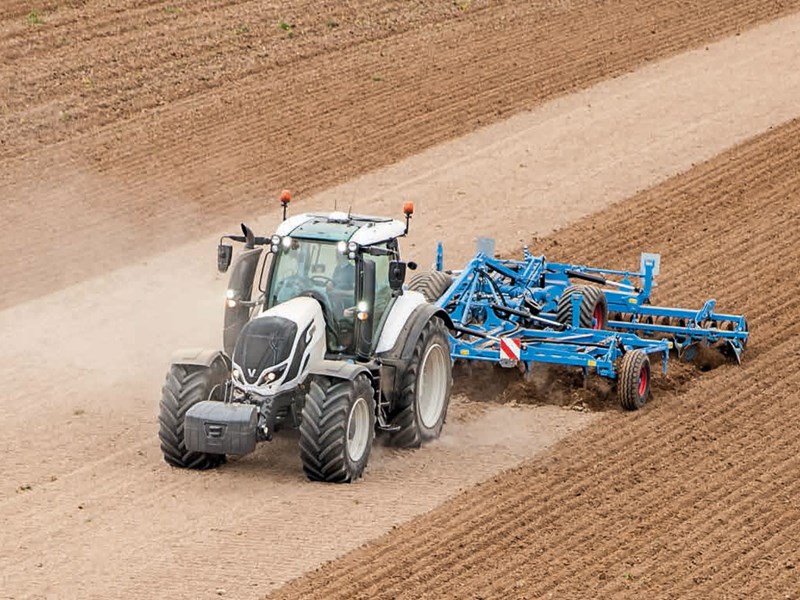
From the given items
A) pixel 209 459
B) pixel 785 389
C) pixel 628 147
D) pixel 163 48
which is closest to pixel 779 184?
pixel 628 147

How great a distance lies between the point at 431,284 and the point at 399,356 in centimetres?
327

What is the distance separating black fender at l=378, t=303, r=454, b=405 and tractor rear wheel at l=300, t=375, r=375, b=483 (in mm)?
592

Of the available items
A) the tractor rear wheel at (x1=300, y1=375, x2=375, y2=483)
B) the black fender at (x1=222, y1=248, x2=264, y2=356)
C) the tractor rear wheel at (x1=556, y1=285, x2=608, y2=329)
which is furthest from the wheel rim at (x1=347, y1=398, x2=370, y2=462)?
the tractor rear wheel at (x1=556, y1=285, x2=608, y2=329)

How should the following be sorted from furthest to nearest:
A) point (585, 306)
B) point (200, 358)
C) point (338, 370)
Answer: point (585, 306), point (200, 358), point (338, 370)

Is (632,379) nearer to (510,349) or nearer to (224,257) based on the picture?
(510,349)

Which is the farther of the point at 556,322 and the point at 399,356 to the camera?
the point at 556,322

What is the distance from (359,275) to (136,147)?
11.8 m

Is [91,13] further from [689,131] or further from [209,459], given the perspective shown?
[209,459]

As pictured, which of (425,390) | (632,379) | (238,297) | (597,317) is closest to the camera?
(238,297)

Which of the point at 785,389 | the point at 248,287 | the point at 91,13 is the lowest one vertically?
the point at 785,389

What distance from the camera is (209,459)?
14234 mm

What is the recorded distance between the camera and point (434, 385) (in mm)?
15594

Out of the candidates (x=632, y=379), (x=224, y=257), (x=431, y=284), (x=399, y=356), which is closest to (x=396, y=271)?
(x=399, y=356)

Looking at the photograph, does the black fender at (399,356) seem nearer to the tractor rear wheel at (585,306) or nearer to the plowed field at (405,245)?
the plowed field at (405,245)
